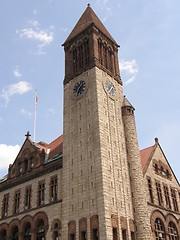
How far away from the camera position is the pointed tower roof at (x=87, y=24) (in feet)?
185

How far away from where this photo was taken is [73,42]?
2264 inches

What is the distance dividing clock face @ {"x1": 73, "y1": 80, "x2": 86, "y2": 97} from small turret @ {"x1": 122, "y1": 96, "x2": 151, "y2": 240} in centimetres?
714

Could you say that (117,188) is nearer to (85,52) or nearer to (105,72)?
(105,72)

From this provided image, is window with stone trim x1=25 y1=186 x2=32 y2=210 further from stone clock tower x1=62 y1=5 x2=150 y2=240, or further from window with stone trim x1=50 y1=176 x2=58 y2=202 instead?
stone clock tower x1=62 y1=5 x2=150 y2=240

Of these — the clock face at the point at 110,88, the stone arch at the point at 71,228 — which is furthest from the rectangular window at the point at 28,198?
the clock face at the point at 110,88

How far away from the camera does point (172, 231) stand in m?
47.8

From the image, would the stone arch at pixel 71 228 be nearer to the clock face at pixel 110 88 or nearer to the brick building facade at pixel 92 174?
the brick building facade at pixel 92 174

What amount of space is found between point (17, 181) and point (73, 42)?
1021 inches

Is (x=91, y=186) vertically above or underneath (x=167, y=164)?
underneath

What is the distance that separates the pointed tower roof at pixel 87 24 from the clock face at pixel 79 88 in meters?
11.0

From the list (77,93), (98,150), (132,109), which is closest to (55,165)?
(98,150)

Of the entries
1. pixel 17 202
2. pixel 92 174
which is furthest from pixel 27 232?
pixel 92 174

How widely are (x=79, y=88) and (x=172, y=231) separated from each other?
25.8 metres

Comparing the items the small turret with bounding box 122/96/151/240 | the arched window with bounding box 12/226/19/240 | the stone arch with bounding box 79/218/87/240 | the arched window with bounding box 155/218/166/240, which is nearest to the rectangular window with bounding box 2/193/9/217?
the arched window with bounding box 12/226/19/240
